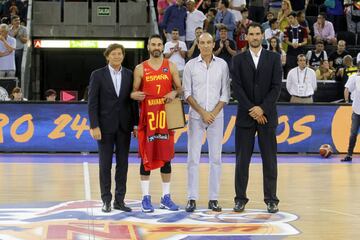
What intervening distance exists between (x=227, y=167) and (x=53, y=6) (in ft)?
40.8

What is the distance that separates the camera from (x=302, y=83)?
2047 centimetres

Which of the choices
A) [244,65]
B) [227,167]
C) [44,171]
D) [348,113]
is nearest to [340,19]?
[348,113]

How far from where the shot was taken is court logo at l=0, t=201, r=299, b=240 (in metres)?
9.49

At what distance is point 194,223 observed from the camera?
10219 millimetres

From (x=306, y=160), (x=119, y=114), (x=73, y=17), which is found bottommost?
(x=306, y=160)

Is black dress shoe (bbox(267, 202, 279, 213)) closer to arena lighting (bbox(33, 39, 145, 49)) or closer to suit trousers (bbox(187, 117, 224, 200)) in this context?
suit trousers (bbox(187, 117, 224, 200))

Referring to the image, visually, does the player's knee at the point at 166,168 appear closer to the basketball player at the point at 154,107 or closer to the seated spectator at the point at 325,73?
the basketball player at the point at 154,107

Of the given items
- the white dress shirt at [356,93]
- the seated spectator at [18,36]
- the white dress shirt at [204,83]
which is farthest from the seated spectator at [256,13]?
the white dress shirt at [204,83]

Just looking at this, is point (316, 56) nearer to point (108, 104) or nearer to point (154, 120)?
point (154, 120)

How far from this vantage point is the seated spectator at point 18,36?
23120 mm

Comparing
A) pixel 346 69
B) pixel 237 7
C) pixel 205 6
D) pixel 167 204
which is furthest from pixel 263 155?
pixel 205 6

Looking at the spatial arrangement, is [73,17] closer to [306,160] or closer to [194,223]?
[306,160]

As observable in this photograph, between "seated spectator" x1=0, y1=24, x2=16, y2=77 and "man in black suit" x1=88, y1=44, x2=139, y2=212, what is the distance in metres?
11.3

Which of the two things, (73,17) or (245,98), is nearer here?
(245,98)
